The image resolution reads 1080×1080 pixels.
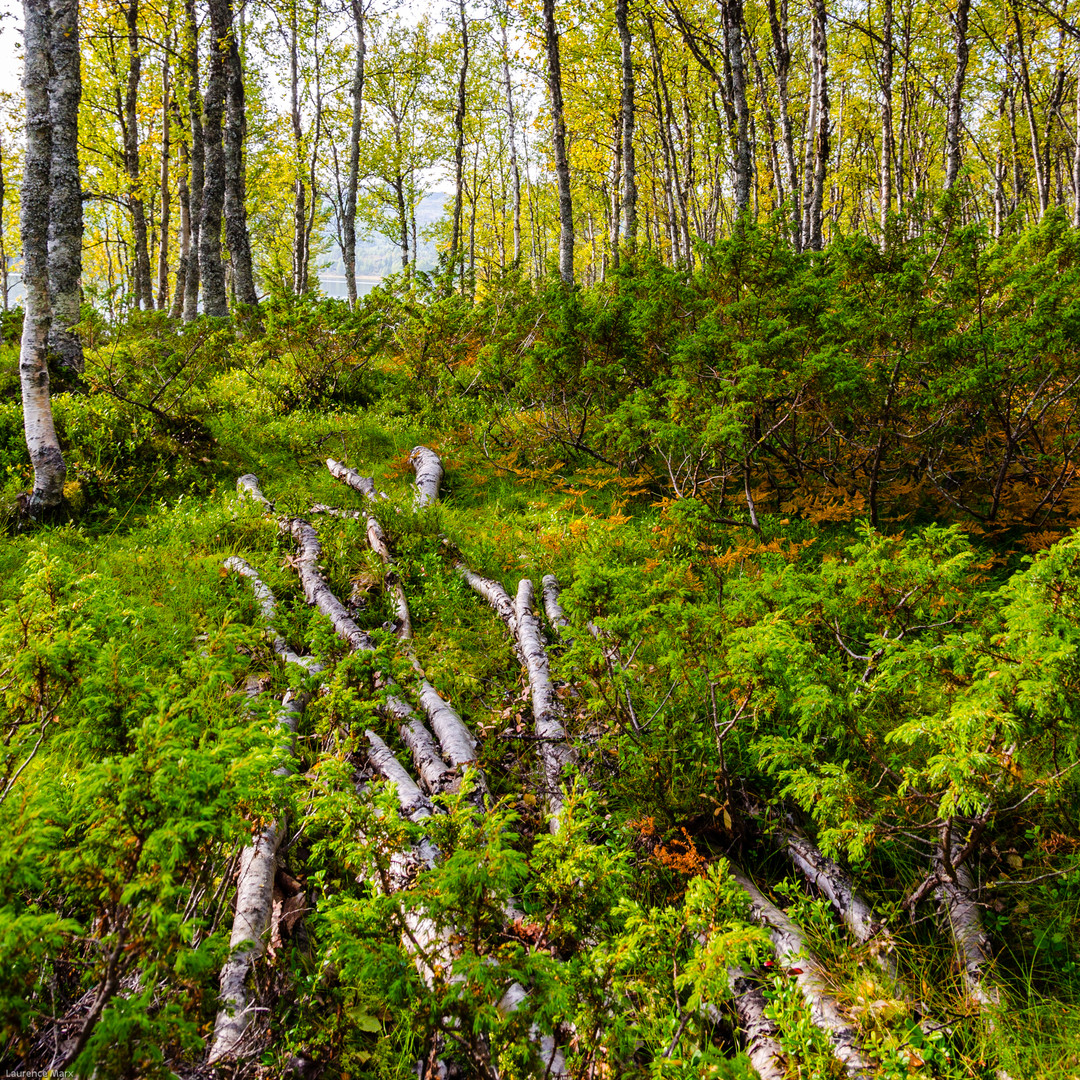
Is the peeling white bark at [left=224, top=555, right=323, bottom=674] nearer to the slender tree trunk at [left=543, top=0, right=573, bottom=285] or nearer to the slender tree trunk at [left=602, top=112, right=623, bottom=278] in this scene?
the slender tree trunk at [left=543, top=0, right=573, bottom=285]

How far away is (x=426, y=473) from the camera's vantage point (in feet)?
25.1

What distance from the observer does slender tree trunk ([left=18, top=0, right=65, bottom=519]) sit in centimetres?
605

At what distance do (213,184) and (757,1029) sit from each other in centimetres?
1598

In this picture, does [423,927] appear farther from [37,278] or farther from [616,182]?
[616,182]

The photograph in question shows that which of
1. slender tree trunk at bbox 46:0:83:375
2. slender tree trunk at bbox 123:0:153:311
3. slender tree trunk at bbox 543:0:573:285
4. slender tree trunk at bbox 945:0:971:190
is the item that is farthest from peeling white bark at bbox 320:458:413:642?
slender tree trunk at bbox 945:0:971:190

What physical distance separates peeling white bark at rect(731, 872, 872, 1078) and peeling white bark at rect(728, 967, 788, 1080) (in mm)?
160

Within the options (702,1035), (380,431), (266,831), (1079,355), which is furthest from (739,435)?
(380,431)

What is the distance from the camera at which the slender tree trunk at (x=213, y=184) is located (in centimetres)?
1266

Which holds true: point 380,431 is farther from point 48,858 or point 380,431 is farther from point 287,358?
point 48,858

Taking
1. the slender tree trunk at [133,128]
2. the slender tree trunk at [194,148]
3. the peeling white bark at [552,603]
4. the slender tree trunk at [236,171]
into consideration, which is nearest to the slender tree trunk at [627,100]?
the slender tree trunk at [236,171]

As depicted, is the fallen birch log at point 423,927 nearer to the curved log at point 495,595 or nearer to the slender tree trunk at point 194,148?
the curved log at point 495,595

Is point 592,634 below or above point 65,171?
below

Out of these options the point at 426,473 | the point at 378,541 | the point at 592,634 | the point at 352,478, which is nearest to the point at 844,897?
the point at 592,634

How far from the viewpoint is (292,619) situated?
4902mm
